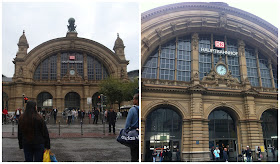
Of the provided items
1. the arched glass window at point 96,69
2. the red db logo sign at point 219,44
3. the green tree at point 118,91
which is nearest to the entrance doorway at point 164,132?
the red db logo sign at point 219,44

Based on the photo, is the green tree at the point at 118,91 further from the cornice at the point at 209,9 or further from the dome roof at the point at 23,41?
the dome roof at the point at 23,41

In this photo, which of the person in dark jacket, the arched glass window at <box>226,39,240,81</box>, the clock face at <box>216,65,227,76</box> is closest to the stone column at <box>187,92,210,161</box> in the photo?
the clock face at <box>216,65,227,76</box>

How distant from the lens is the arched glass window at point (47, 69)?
43938mm

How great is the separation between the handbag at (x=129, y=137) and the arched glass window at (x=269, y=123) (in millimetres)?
16138

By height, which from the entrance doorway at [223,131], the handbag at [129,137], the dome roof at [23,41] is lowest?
the entrance doorway at [223,131]

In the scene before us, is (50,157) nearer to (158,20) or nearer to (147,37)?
Answer: (147,37)

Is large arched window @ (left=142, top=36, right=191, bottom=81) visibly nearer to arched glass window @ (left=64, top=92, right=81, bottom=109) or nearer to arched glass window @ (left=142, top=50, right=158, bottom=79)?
arched glass window @ (left=142, top=50, right=158, bottom=79)

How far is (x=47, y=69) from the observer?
44.4m

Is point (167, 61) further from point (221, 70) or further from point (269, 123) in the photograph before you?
point (269, 123)

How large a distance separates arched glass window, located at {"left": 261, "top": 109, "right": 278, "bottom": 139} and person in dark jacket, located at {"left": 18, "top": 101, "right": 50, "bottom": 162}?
1712 centimetres

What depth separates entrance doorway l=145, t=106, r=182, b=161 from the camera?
1526cm

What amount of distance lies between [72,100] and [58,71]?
5.45 metres

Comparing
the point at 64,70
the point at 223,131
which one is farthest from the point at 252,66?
the point at 64,70

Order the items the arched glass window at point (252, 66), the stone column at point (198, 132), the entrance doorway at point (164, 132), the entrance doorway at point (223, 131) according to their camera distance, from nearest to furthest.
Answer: the entrance doorway at point (164, 132)
the stone column at point (198, 132)
the entrance doorway at point (223, 131)
the arched glass window at point (252, 66)
